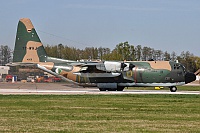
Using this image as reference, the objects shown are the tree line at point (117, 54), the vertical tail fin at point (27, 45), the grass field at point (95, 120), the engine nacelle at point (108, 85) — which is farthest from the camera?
the tree line at point (117, 54)

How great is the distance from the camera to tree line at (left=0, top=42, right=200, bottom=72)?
108812 mm

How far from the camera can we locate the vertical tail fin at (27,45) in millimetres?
49125

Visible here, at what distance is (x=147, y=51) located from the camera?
137 m

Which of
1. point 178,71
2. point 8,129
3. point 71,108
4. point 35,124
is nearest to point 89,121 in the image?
point 35,124

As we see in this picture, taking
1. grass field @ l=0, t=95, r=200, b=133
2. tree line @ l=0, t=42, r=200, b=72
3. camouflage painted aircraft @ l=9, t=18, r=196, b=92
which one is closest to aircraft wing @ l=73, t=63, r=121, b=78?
camouflage painted aircraft @ l=9, t=18, r=196, b=92

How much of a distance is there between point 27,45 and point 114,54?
66.2m

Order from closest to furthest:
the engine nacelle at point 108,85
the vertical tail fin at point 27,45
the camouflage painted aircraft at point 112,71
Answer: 1. the camouflage painted aircraft at point 112,71
2. the engine nacelle at point 108,85
3. the vertical tail fin at point 27,45

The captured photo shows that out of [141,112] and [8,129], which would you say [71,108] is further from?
[8,129]

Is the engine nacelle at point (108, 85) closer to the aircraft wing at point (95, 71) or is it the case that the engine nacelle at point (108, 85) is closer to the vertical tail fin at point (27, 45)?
the aircraft wing at point (95, 71)

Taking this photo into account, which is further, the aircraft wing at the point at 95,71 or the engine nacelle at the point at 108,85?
the engine nacelle at the point at 108,85

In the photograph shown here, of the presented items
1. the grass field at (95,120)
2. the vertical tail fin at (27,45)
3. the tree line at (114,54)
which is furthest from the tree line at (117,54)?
the grass field at (95,120)

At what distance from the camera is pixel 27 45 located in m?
49.6

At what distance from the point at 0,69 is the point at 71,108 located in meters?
87.0

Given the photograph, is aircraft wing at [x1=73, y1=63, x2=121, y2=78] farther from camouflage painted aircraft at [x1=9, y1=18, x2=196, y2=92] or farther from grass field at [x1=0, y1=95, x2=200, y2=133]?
grass field at [x1=0, y1=95, x2=200, y2=133]
